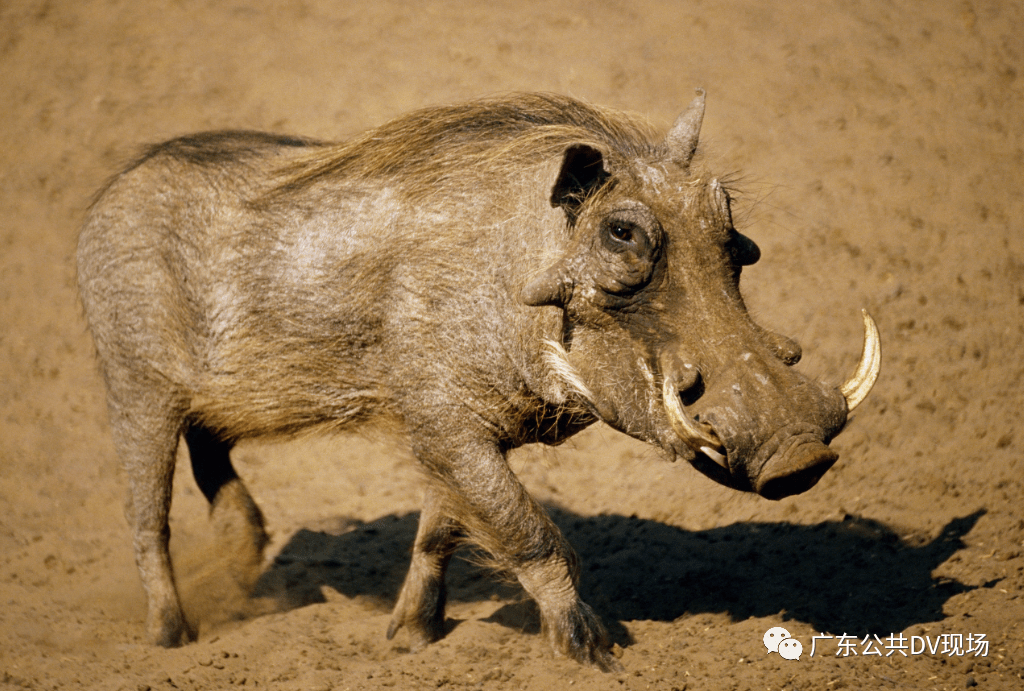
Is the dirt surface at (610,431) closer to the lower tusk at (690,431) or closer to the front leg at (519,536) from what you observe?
the front leg at (519,536)

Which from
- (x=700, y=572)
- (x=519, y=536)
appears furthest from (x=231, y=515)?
(x=700, y=572)

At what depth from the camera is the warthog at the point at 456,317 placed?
3.14m

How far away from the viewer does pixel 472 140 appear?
150 inches

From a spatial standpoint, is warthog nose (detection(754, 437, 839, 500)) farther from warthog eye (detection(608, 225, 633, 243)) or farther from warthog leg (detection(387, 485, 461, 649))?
warthog leg (detection(387, 485, 461, 649))

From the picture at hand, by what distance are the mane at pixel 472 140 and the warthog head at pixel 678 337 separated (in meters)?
0.30

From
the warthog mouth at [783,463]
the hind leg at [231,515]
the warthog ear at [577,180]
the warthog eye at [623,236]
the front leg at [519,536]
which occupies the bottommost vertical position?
the hind leg at [231,515]

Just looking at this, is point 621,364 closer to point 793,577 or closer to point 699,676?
point 699,676

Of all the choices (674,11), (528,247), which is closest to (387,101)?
(674,11)

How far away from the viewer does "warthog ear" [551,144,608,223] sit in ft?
10.7

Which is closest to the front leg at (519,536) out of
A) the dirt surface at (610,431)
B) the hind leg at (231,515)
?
the dirt surface at (610,431)

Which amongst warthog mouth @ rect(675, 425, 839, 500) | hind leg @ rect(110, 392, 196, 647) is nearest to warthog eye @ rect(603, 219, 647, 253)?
warthog mouth @ rect(675, 425, 839, 500)

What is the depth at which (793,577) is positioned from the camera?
4469 mm

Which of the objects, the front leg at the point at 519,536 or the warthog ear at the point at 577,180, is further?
the front leg at the point at 519,536

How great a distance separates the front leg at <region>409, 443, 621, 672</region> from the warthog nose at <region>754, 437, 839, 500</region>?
1.02m
